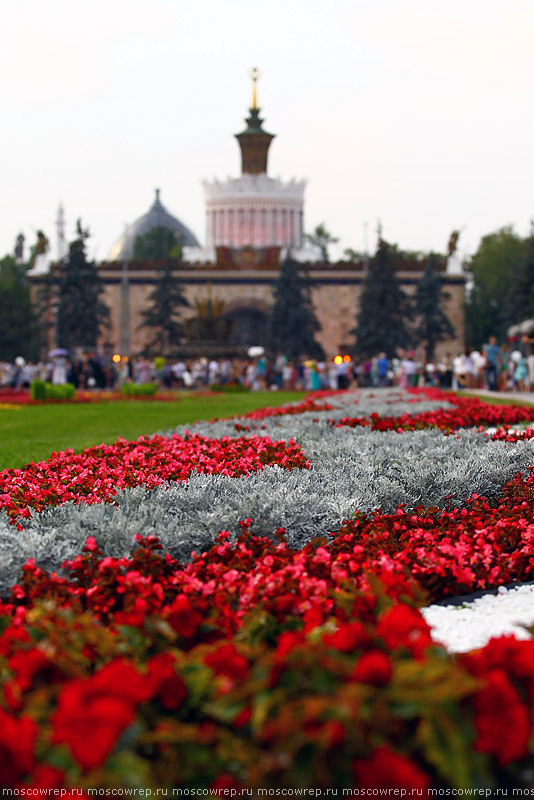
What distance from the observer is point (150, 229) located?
79.0 metres

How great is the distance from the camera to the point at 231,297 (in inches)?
2404

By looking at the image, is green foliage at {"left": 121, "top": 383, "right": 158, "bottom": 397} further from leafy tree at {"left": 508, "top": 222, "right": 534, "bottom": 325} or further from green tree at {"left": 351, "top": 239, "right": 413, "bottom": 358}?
leafy tree at {"left": 508, "top": 222, "right": 534, "bottom": 325}

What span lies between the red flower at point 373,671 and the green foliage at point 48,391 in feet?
60.8

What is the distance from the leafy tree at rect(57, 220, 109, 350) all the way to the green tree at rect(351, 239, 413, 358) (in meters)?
14.1

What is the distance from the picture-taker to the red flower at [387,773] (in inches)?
58.5

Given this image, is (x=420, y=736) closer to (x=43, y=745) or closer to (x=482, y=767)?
(x=482, y=767)

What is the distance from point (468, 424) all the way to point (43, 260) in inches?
2151

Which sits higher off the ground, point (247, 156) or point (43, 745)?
point (247, 156)

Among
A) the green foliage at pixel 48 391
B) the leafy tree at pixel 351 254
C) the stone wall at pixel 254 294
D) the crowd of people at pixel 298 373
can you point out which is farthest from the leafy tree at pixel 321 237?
the green foliage at pixel 48 391

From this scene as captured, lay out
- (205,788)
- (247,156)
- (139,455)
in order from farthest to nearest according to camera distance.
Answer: (247,156) < (139,455) < (205,788)

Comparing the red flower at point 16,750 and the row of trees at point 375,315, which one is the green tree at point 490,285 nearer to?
the row of trees at point 375,315

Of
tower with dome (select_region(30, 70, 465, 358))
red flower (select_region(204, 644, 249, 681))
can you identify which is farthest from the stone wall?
red flower (select_region(204, 644, 249, 681))

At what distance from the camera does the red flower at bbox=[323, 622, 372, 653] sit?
177 centimetres

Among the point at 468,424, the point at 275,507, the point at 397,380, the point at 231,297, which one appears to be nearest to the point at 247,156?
the point at 231,297
